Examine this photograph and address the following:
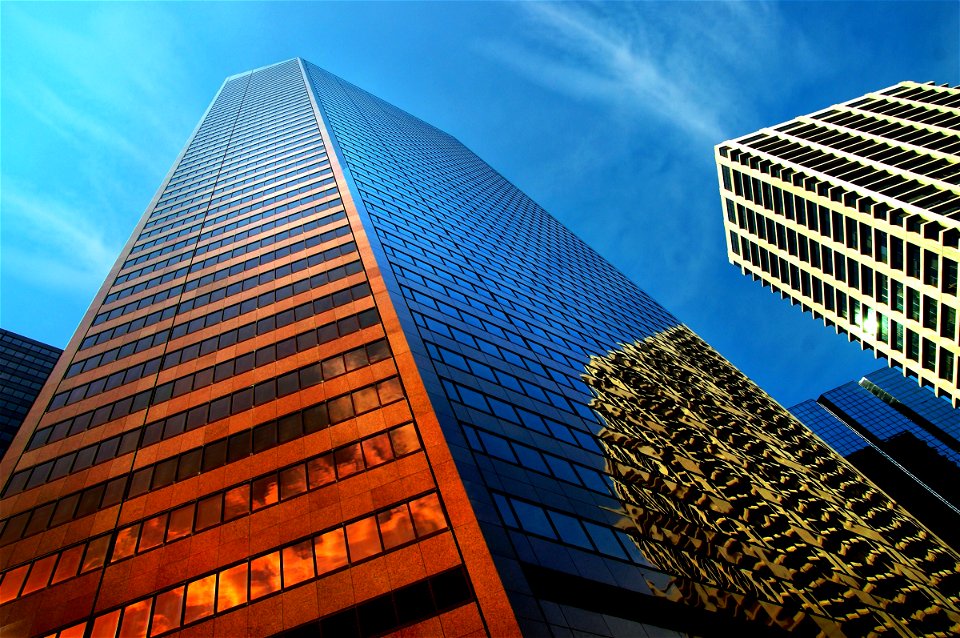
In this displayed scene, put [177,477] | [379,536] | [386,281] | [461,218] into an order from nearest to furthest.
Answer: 1. [379,536]
2. [177,477]
3. [386,281]
4. [461,218]

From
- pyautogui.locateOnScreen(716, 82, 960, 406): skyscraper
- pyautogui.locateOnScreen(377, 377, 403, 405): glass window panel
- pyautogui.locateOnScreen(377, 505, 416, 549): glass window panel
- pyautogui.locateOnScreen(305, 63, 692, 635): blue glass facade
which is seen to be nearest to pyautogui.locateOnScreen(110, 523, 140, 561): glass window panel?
pyautogui.locateOnScreen(377, 505, 416, 549): glass window panel

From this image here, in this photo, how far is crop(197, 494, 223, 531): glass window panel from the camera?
81.1ft

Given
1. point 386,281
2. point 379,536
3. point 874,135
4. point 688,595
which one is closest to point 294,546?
point 379,536

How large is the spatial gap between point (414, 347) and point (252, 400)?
8.35 m

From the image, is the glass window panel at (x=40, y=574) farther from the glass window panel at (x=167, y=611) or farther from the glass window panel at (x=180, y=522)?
the glass window panel at (x=167, y=611)

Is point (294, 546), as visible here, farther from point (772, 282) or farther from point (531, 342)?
point (772, 282)

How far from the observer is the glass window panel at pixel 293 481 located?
2472 centimetres

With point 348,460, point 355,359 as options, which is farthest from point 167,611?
point 355,359

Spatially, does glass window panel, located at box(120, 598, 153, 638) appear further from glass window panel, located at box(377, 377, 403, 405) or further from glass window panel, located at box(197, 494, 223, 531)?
glass window panel, located at box(377, 377, 403, 405)

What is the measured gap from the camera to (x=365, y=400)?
91.6ft

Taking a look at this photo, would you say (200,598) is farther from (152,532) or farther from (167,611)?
(152,532)

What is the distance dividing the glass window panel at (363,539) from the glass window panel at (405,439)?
10.1 feet

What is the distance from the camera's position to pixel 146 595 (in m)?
22.6

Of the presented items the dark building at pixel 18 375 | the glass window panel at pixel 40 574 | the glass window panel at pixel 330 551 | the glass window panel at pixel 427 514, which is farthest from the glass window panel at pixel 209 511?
the dark building at pixel 18 375
